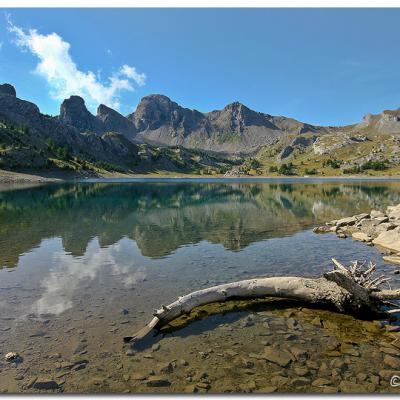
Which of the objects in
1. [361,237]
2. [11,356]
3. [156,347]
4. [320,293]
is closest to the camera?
[11,356]

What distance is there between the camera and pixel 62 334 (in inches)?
663

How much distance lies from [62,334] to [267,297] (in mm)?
11800

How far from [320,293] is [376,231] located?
27332 millimetres

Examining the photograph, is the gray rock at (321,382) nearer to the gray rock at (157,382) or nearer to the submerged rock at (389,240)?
the gray rock at (157,382)

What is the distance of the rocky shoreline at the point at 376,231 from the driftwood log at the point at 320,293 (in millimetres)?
12122

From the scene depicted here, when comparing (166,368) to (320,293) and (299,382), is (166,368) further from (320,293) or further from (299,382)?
(320,293)

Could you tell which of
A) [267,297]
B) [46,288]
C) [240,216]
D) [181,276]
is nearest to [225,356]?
[267,297]

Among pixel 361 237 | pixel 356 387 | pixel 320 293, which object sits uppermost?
pixel 320 293

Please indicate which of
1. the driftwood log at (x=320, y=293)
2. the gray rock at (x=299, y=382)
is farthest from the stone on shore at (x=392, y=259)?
the gray rock at (x=299, y=382)

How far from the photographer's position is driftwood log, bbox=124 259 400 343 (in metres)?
19.0

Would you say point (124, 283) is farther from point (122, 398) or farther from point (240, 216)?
point (240, 216)

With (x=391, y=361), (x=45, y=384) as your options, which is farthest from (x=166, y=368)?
(x=391, y=361)

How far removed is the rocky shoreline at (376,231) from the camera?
1359 inches

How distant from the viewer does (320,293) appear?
19922mm
